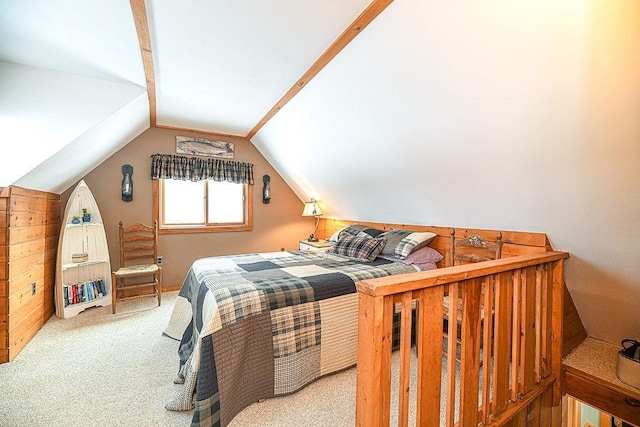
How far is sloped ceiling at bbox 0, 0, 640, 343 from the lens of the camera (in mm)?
1340

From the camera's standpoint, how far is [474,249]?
261 centimetres

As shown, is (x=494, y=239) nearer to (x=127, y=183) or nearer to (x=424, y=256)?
(x=424, y=256)

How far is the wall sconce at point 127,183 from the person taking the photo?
11.7 ft

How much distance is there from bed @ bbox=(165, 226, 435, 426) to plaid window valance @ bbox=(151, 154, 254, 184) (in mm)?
1924

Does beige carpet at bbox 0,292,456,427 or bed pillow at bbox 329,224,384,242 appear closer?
beige carpet at bbox 0,292,456,427

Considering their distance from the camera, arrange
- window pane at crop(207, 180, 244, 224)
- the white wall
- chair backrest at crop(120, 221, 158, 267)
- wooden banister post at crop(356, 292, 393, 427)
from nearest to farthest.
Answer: wooden banister post at crop(356, 292, 393, 427) < the white wall < chair backrest at crop(120, 221, 158, 267) < window pane at crop(207, 180, 244, 224)

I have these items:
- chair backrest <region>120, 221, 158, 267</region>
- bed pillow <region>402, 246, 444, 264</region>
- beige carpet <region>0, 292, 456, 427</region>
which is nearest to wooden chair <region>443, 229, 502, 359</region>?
bed pillow <region>402, 246, 444, 264</region>

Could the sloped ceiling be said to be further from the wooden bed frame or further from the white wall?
the wooden bed frame

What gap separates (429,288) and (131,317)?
322 centimetres

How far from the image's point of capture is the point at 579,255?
1939mm

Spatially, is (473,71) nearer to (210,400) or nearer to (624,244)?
(624,244)

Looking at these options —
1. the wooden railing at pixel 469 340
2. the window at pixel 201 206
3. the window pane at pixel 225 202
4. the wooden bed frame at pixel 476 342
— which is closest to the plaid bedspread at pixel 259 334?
the wooden railing at pixel 469 340

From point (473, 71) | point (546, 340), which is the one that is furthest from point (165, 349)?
point (473, 71)

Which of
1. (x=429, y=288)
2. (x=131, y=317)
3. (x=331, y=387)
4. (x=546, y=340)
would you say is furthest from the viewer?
(x=131, y=317)
